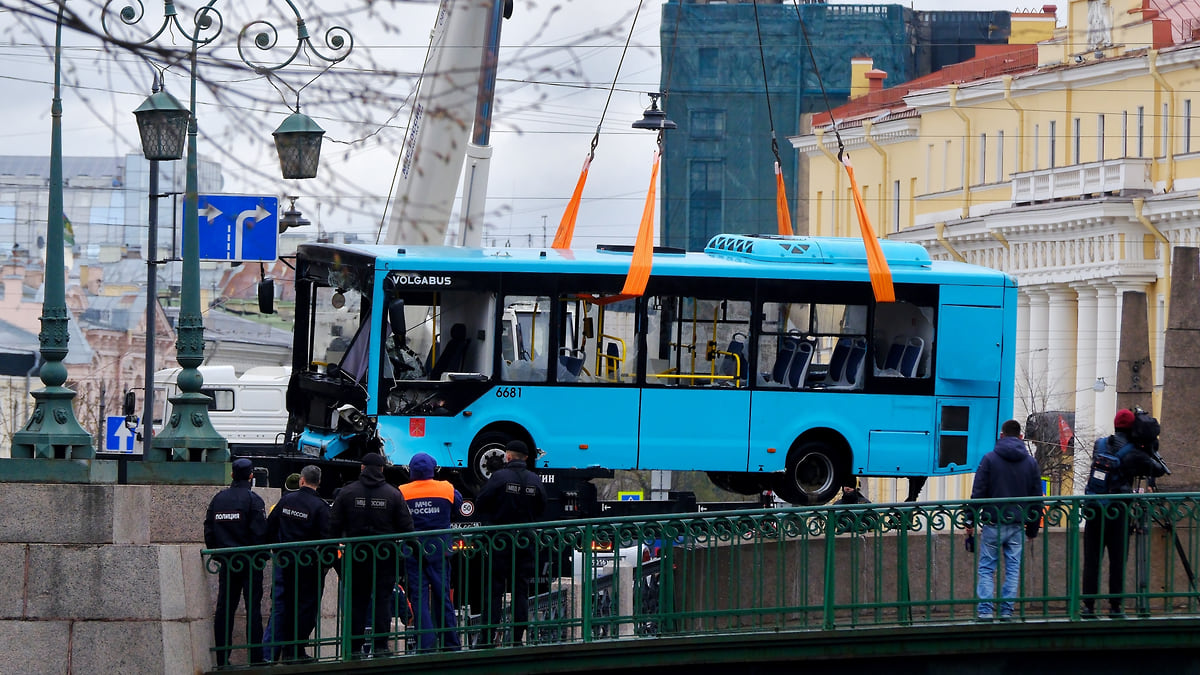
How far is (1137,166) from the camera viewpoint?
55.1 m

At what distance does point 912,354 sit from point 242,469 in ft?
28.1

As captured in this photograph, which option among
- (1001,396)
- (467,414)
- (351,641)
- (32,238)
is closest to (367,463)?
(351,641)

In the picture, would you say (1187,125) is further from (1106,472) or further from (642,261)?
(1106,472)

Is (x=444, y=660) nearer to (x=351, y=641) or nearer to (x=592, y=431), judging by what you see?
(x=351, y=641)

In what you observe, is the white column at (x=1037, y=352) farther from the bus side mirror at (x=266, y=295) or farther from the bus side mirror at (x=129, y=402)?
the bus side mirror at (x=266, y=295)

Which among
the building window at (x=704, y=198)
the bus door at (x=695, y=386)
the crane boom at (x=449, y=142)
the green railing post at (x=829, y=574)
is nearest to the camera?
the green railing post at (x=829, y=574)

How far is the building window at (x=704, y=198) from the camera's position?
79.5m

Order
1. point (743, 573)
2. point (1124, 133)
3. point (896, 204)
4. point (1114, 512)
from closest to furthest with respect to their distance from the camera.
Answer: point (1114, 512) < point (743, 573) < point (1124, 133) < point (896, 204)

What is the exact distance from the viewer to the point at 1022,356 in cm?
5991

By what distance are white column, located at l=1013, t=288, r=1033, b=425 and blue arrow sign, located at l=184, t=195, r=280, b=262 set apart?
34361 mm

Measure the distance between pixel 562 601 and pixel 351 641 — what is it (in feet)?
5.11

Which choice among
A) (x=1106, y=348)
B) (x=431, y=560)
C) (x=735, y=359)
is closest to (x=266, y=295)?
(x=735, y=359)

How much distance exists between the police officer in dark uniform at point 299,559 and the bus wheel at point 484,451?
5.43 m

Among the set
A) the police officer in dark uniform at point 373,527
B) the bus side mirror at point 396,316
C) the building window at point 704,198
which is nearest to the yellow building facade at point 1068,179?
the building window at point 704,198
